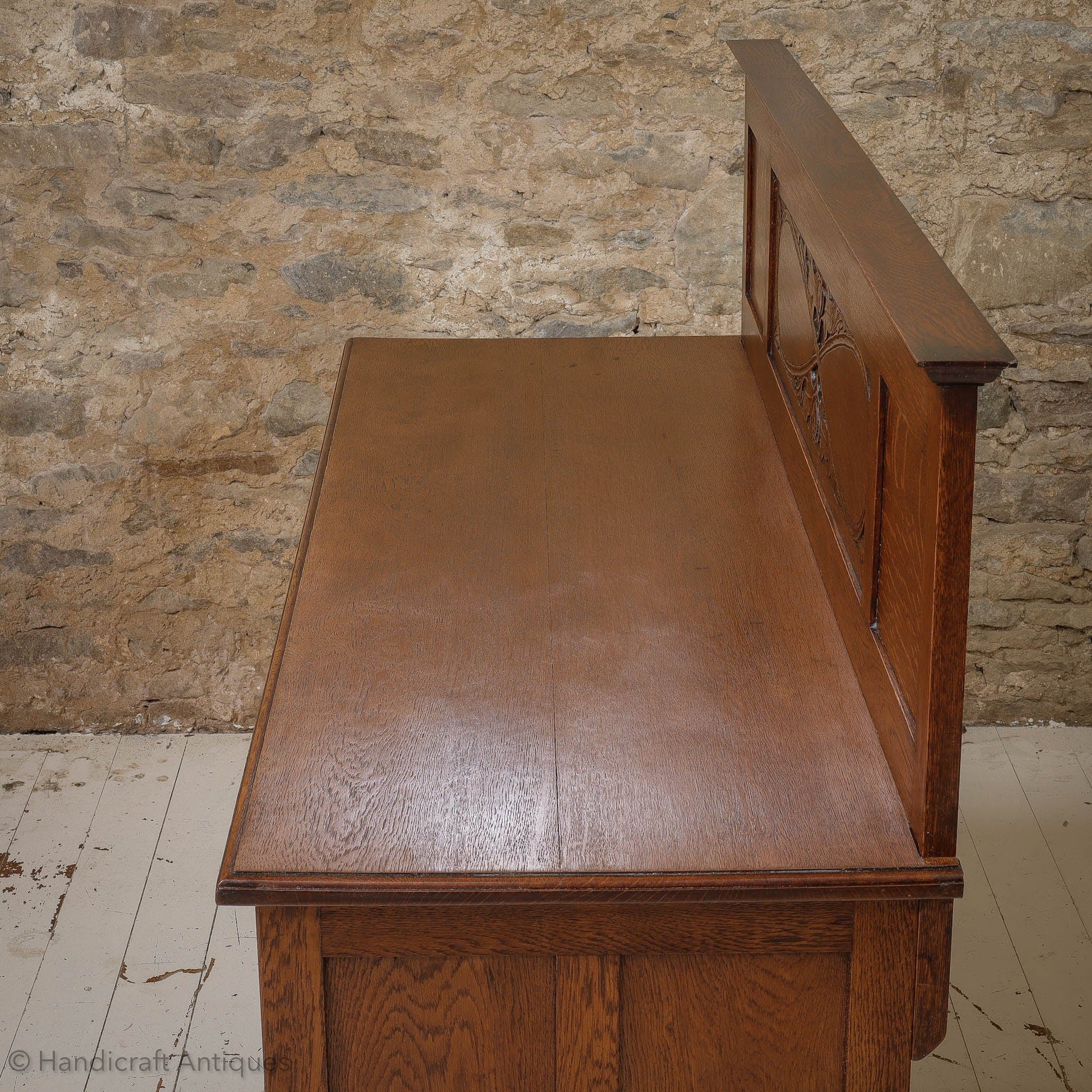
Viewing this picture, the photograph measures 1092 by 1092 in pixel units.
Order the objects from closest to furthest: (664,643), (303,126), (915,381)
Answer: (915,381)
(664,643)
(303,126)

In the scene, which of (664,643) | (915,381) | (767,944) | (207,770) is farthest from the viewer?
(207,770)

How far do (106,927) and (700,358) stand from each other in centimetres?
170

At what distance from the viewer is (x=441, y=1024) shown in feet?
4.50

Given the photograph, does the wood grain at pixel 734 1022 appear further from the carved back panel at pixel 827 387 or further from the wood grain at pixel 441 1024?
the carved back panel at pixel 827 387

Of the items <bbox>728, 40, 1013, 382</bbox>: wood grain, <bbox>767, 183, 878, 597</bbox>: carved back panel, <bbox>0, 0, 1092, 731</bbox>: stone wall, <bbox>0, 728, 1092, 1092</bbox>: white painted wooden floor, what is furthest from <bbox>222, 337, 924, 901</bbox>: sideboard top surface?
<bbox>0, 728, 1092, 1092</bbox>: white painted wooden floor

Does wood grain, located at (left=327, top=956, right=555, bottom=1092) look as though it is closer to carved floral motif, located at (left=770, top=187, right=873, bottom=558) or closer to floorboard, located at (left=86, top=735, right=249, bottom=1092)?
carved floral motif, located at (left=770, top=187, right=873, bottom=558)

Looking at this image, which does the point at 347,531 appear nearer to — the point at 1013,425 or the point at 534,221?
the point at 534,221

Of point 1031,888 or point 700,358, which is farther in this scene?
point 1031,888

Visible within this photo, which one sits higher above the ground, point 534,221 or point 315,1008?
point 534,221

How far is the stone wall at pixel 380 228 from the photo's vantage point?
2.97 metres

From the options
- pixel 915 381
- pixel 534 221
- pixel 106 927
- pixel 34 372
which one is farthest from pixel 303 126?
pixel 915 381

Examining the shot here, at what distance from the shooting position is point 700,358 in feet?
8.41

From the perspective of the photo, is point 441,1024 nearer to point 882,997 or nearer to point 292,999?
point 292,999

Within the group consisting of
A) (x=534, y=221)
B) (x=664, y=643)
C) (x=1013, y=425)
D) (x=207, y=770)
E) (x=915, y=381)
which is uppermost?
(x=915, y=381)
